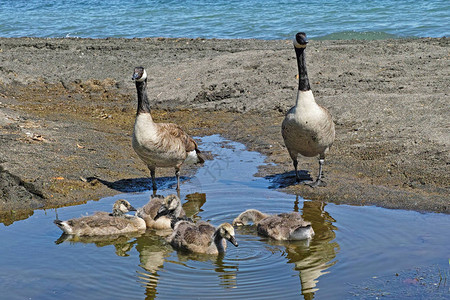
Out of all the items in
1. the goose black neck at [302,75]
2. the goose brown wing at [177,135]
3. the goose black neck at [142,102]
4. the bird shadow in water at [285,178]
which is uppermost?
the goose black neck at [302,75]

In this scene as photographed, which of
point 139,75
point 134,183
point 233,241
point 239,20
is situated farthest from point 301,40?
point 239,20

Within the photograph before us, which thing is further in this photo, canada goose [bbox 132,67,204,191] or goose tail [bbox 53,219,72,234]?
canada goose [bbox 132,67,204,191]

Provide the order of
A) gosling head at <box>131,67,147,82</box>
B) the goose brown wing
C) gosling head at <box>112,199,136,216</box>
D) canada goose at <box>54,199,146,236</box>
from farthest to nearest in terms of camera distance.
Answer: the goose brown wing, gosling head at <box>131,67,147,82</box>, gosling head at <box>112,199,136,216</box>, canada goose at <box>54,199,146,236</box>

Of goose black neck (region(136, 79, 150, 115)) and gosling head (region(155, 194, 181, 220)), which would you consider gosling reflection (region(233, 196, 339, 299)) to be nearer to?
gosling head (region(155, 194, 181, 220))

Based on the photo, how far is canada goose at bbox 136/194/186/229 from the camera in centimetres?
920

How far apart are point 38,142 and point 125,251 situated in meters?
5.15

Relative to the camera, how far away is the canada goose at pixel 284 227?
27.7 feet

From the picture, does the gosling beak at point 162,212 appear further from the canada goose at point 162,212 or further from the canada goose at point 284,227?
the canada goose at point 284,227

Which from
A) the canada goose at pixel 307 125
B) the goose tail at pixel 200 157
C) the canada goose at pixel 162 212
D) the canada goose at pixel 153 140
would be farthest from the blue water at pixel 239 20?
the canada goose at pixel 162 212

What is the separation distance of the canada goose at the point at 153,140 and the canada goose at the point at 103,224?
4.79ft

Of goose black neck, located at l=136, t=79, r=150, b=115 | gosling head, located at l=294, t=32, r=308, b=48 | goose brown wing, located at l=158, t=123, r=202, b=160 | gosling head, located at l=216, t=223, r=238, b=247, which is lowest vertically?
gosling head, located at l=216, t=223, r=238, b=247

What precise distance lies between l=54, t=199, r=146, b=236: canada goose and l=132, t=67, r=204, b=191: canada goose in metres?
1.46

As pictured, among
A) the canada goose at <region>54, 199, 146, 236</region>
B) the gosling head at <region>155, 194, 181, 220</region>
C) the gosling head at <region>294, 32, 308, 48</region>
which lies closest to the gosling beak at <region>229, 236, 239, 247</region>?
the gosling head at <region>155, 194, 181, 220</region>

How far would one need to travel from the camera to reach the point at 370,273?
7.27 m
